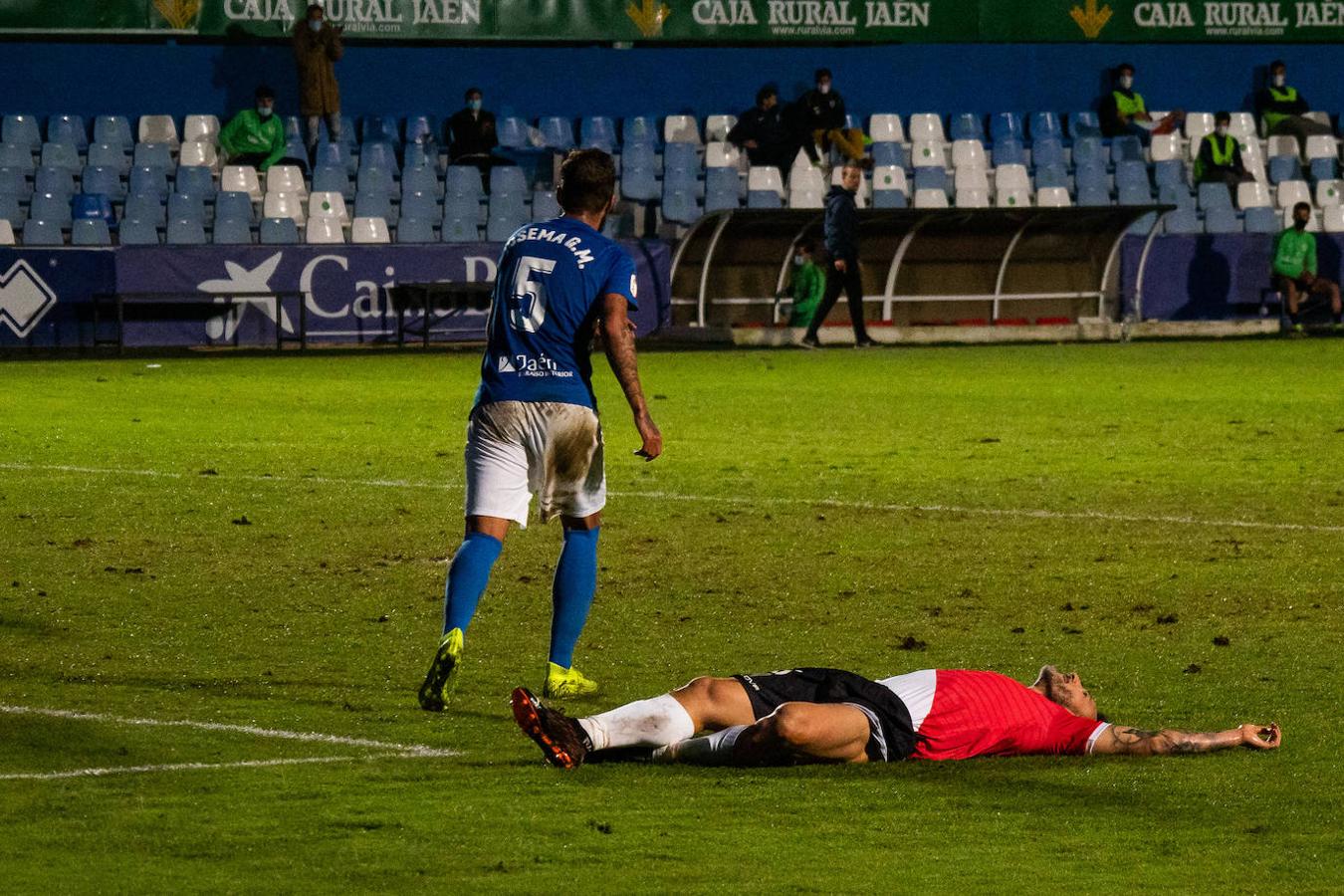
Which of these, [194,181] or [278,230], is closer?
[278,230]

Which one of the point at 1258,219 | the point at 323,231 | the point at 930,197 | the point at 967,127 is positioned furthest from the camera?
the point at 967,127

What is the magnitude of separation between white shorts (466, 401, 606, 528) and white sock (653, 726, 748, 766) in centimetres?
136

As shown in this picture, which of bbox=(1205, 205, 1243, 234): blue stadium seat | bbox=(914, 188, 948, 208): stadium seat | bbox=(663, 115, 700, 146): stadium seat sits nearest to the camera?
bbox=(914, 188, 948, 208): stadium seat

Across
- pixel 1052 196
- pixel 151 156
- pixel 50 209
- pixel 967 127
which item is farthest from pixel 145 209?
pixel 1052 196

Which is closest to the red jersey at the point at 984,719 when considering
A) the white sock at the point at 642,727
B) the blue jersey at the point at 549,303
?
the white sock at the point at 642,727

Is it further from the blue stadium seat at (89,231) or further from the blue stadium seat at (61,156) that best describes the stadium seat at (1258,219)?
the blue stadium seat at (61,156)

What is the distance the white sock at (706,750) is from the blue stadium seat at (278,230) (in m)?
22.8

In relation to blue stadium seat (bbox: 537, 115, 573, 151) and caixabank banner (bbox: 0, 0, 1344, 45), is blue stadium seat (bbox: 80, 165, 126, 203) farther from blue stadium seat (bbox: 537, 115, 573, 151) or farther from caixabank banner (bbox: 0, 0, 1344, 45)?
blue stadium seat (bbox: 537, 115, 573, 151)

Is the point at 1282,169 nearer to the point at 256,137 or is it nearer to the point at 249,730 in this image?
the point at 256,137

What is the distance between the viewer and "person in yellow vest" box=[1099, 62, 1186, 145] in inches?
1367

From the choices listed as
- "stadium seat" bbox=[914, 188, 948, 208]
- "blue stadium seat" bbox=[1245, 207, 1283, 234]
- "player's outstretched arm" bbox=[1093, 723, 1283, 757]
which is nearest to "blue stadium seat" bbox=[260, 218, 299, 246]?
"stadium seat" bbox=[914, 188, 948, 208]

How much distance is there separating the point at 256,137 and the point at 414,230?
243 centimetres

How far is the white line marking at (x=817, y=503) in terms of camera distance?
1166 centimetres

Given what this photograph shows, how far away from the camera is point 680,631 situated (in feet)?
27.5
